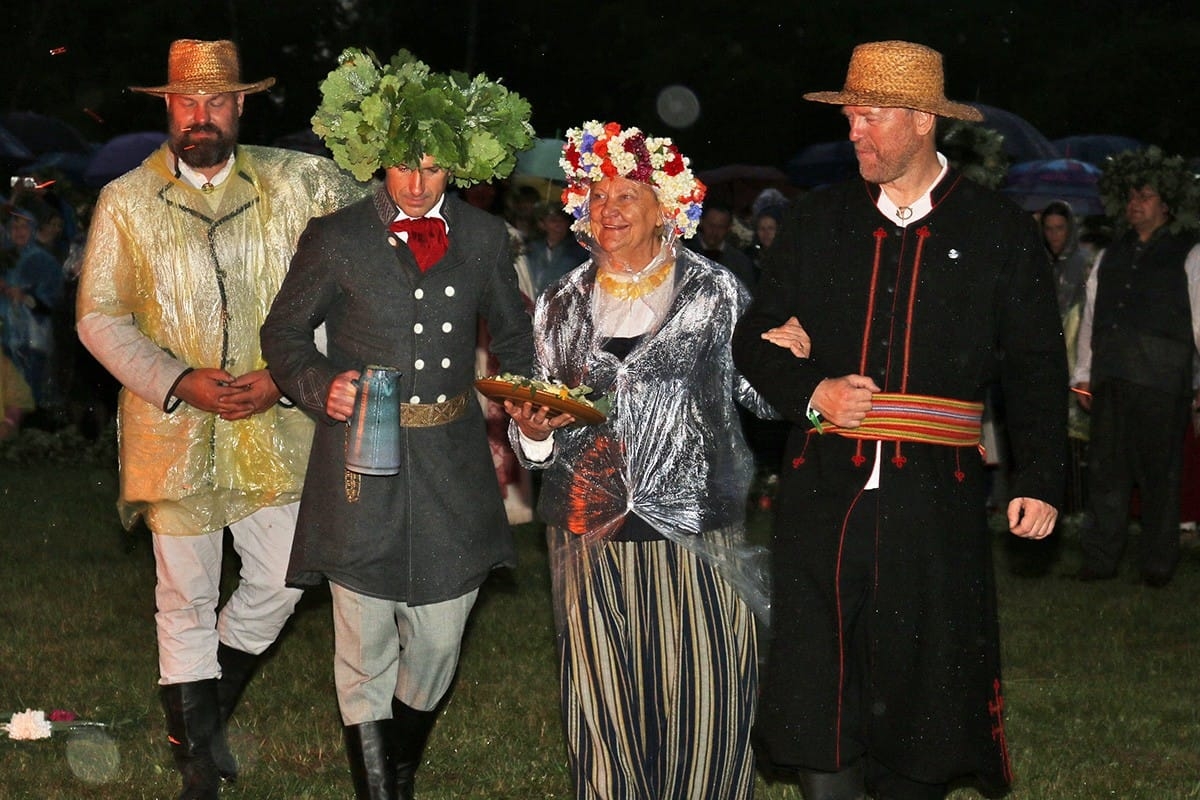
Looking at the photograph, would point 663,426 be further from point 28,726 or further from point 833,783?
point 28,726

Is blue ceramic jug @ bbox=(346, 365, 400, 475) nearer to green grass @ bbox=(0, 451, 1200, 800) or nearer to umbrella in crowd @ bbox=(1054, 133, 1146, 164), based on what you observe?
green grass @ bbox=(0, 451, 1200, 800)

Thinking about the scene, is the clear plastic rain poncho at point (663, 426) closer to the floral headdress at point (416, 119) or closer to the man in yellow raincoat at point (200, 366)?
the floral headdress at point (416, 119)

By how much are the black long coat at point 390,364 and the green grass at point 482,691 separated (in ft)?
4.17

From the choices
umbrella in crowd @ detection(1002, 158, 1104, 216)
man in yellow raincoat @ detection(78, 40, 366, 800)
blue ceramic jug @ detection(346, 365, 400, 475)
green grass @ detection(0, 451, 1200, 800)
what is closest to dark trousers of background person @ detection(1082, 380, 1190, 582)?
green grass @ detection(0, 451, 1200, 800)

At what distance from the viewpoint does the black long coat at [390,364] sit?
5805mm

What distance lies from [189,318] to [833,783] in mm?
2724

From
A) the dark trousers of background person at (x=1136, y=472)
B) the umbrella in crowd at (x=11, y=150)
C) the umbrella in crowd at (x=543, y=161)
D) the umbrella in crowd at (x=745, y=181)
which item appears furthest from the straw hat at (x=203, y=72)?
the umbrella in crowd at (x=745, y=181)

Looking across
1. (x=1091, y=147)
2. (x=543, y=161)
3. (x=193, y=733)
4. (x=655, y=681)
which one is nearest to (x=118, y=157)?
(x=543, y=161)

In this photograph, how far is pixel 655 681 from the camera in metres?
5.96

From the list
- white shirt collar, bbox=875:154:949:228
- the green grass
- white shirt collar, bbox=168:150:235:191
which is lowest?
the green grass

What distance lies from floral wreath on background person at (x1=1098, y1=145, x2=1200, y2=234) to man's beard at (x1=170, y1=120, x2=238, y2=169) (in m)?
5.90

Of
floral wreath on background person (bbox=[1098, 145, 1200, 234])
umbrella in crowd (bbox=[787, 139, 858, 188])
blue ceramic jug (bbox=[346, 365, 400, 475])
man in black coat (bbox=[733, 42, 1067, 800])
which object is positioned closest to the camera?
man in black coat (bbox=[733, 42, 1067, 800])

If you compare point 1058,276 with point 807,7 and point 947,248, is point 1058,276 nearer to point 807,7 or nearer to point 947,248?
point 947,248

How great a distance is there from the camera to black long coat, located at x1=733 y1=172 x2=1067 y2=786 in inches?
199
